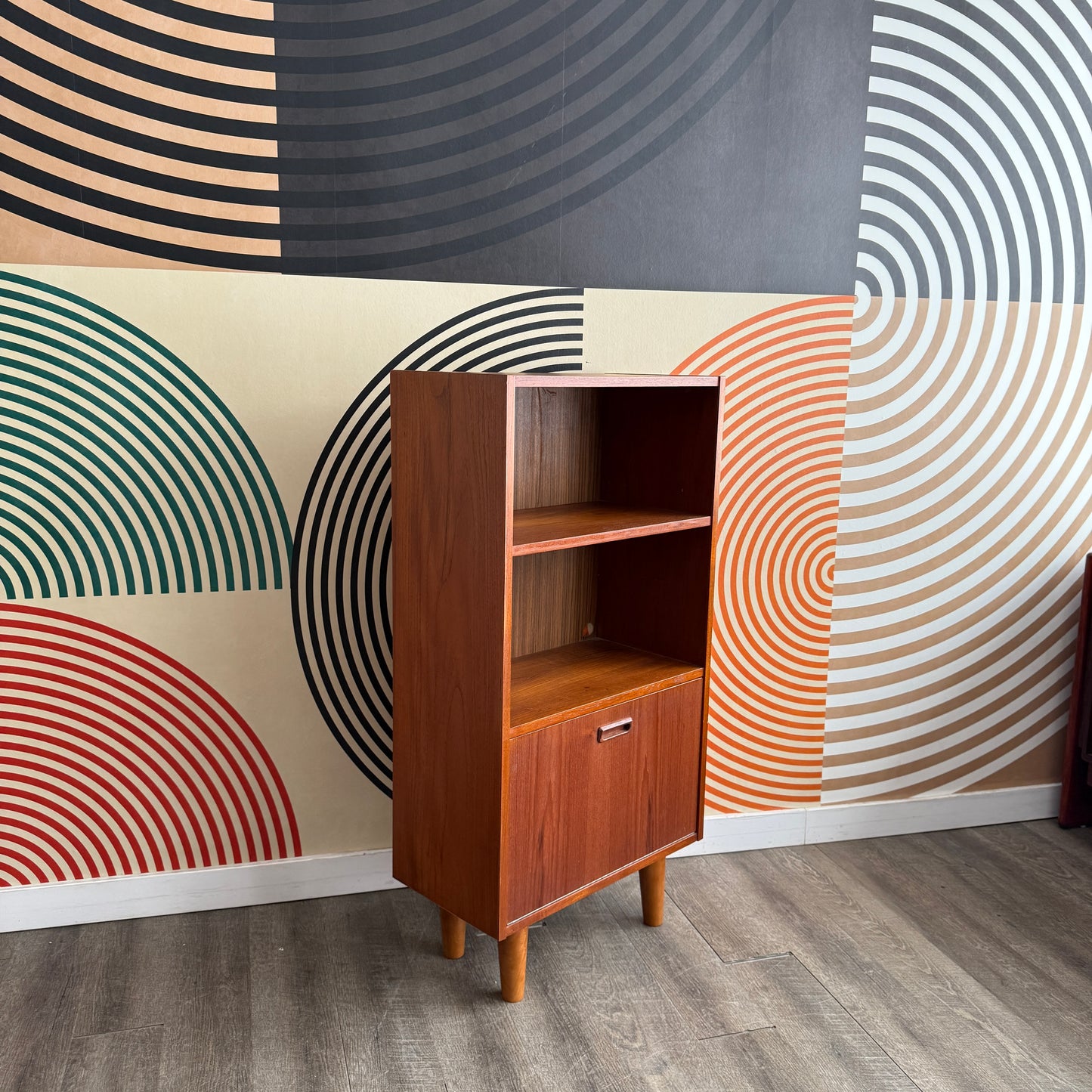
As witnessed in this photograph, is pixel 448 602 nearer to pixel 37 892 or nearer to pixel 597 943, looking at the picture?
pixel 597 943

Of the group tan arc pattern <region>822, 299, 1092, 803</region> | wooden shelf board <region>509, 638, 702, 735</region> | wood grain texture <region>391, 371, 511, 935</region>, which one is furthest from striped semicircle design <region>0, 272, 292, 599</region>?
tan arc pattern <region>822, 299, 1092, 803</region>

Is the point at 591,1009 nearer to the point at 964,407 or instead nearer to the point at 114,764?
the point at 114,764

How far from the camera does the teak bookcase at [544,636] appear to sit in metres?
1.96

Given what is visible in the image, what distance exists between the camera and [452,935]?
229 cm

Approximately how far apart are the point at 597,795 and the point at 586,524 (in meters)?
0.59

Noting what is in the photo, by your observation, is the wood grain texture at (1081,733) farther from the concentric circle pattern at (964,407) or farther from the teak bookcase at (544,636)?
the teak bookcase at (544,636)

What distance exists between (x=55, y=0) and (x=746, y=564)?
7.00 ft

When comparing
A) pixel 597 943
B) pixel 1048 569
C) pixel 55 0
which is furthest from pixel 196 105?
pixel 1048 569

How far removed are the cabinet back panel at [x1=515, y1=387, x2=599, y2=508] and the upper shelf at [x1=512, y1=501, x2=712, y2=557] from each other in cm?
4

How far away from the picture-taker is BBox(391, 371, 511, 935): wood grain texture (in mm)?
1915

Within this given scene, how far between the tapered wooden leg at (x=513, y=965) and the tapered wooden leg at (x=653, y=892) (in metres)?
0.41

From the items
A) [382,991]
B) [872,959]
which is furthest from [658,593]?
[382,991]

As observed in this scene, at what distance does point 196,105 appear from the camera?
219 centimetres

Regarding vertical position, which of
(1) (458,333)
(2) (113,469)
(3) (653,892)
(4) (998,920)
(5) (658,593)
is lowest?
(4) (998,920)
